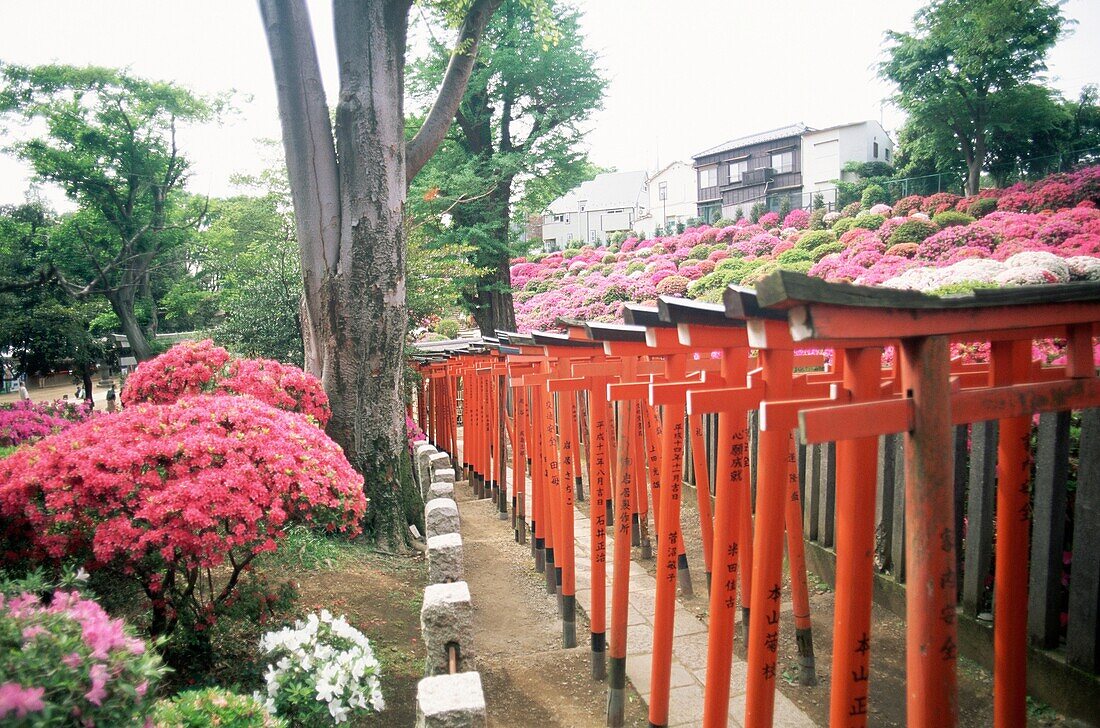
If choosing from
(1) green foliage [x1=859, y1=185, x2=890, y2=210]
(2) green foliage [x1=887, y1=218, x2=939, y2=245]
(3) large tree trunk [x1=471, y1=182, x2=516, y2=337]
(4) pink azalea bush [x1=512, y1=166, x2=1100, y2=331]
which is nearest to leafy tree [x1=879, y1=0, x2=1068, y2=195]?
(1) green foliage [x1=859, y1=185, x2=890, y2=210]

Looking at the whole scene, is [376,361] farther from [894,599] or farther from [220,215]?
[220,215]

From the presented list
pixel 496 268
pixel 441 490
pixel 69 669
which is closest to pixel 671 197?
pixel 496 268

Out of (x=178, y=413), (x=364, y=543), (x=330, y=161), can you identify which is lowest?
(x=364, y=543)

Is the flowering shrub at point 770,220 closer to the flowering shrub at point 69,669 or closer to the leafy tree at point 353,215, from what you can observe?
the leafy tree at point 353,215

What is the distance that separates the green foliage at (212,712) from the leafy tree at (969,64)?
82.0ft

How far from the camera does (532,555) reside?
7051mm

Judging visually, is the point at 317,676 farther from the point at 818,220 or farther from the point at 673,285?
the point at 818,220

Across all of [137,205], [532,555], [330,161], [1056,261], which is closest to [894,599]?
[532,555]

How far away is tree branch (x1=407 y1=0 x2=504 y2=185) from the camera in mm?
7090

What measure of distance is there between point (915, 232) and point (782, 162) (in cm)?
2941

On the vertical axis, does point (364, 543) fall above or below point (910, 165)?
below

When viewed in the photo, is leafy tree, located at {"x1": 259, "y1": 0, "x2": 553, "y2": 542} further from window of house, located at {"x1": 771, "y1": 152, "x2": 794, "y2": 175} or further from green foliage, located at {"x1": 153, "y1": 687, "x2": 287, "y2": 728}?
window of house, located at {"x1": 771, "y1": 152, "x2": 794, "y2": 175}

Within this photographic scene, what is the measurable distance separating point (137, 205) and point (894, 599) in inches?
945

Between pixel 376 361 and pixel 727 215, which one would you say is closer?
pixel 376 361
